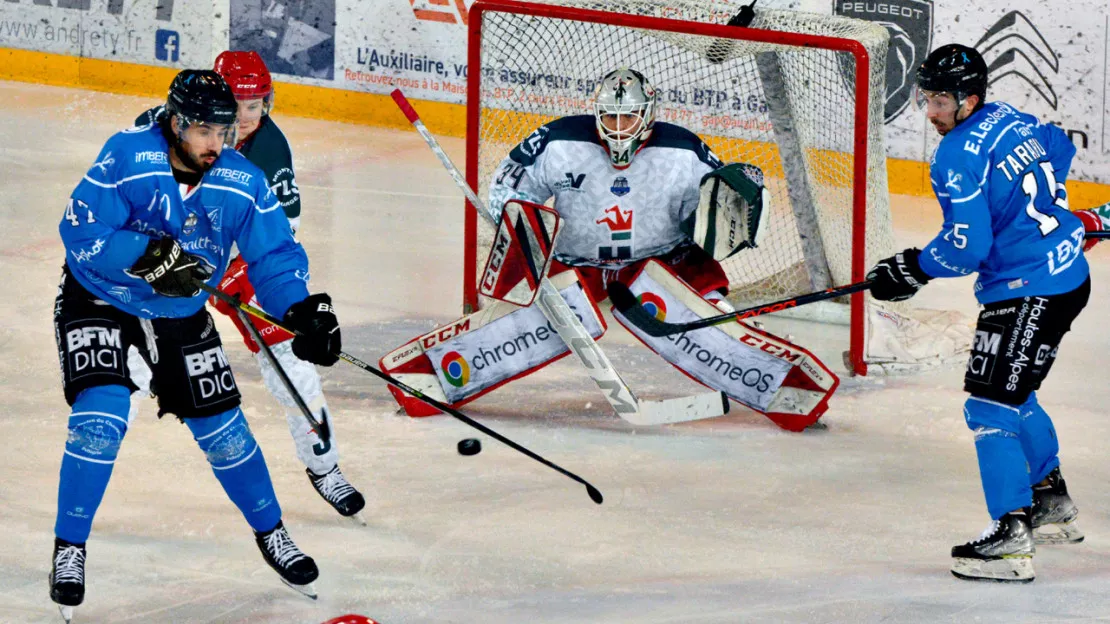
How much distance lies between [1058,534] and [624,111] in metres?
1.60

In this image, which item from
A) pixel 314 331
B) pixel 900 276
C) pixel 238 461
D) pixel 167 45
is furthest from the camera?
pixel 167 45

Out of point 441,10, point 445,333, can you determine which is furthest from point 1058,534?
point 441,10

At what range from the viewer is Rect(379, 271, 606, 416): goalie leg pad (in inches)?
186

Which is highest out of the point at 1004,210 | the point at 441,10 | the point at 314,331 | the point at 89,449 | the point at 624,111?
the point at 441,10

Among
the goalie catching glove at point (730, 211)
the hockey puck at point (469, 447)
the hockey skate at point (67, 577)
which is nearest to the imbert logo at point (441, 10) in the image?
the goalie catching glove at point (730, 211)

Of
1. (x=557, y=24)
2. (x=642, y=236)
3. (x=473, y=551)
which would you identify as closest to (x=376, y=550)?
(x=473, y=551)

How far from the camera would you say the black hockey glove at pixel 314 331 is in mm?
3252

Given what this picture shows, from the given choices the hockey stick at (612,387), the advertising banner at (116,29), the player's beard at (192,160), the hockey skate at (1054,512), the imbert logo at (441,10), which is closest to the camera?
the player's beard at (192,160)

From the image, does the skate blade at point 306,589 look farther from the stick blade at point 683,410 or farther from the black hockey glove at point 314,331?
the stick blade at point 683,410

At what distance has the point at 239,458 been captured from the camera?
11.1 ft

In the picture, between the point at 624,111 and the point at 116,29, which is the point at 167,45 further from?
the point at 624,111

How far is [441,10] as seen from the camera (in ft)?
27.5

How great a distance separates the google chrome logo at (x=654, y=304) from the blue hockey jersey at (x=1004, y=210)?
1.21 metres

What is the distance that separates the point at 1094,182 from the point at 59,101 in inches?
207
